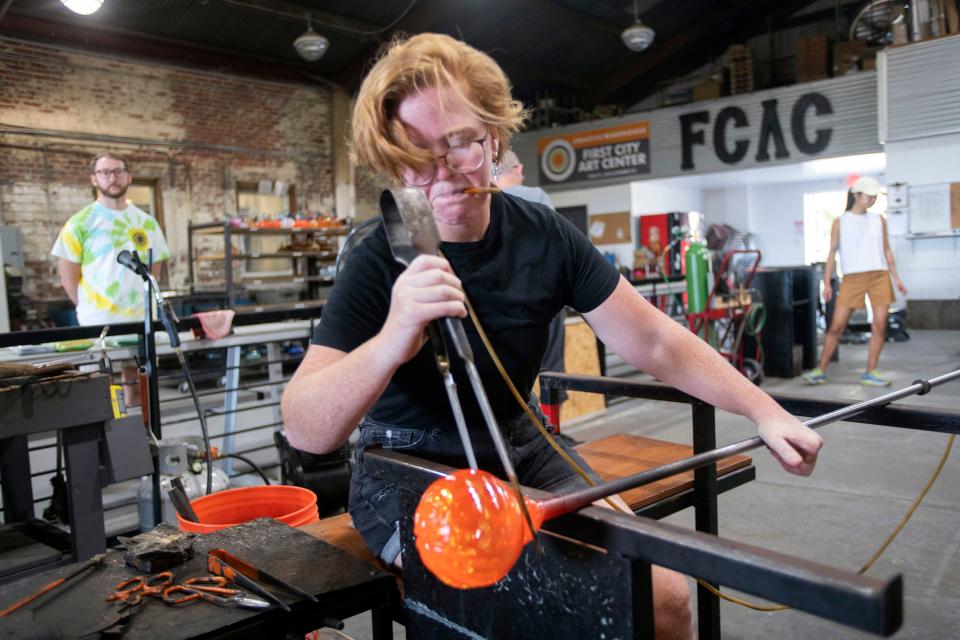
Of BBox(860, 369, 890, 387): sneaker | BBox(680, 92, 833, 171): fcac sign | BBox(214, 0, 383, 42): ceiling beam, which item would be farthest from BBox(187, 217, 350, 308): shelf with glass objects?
BBox(680, 92, 833, 171): fcac sign

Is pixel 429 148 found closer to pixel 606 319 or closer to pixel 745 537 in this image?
pixel 606 319

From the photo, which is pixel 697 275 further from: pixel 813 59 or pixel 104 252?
pixel 813 59

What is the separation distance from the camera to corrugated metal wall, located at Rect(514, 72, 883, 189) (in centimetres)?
1076

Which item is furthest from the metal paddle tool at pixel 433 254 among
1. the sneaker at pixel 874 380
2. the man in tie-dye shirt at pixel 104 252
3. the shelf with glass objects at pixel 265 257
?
the shelf with glass objects at pixel 265 257

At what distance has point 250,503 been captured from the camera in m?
2.36

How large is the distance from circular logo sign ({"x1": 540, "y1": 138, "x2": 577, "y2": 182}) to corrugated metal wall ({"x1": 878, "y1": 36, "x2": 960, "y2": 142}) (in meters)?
5.24

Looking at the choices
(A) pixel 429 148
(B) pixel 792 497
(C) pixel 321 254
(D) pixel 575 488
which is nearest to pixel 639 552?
(D) pixel 575 488

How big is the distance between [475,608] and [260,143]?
1139 cm

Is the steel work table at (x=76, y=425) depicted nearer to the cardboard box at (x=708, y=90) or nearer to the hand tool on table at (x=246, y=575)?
the hand tool on table at (x=246, y=575)

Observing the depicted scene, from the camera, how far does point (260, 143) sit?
11508mm

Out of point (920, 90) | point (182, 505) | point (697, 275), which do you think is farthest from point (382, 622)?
point (920, 90)

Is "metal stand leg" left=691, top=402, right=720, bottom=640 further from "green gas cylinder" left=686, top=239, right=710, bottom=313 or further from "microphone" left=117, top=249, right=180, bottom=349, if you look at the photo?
"green gas cylinder" left=686, top=239, right=710, bottom=313

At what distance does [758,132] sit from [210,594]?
1211 centimetres

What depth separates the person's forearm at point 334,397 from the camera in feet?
3.71
